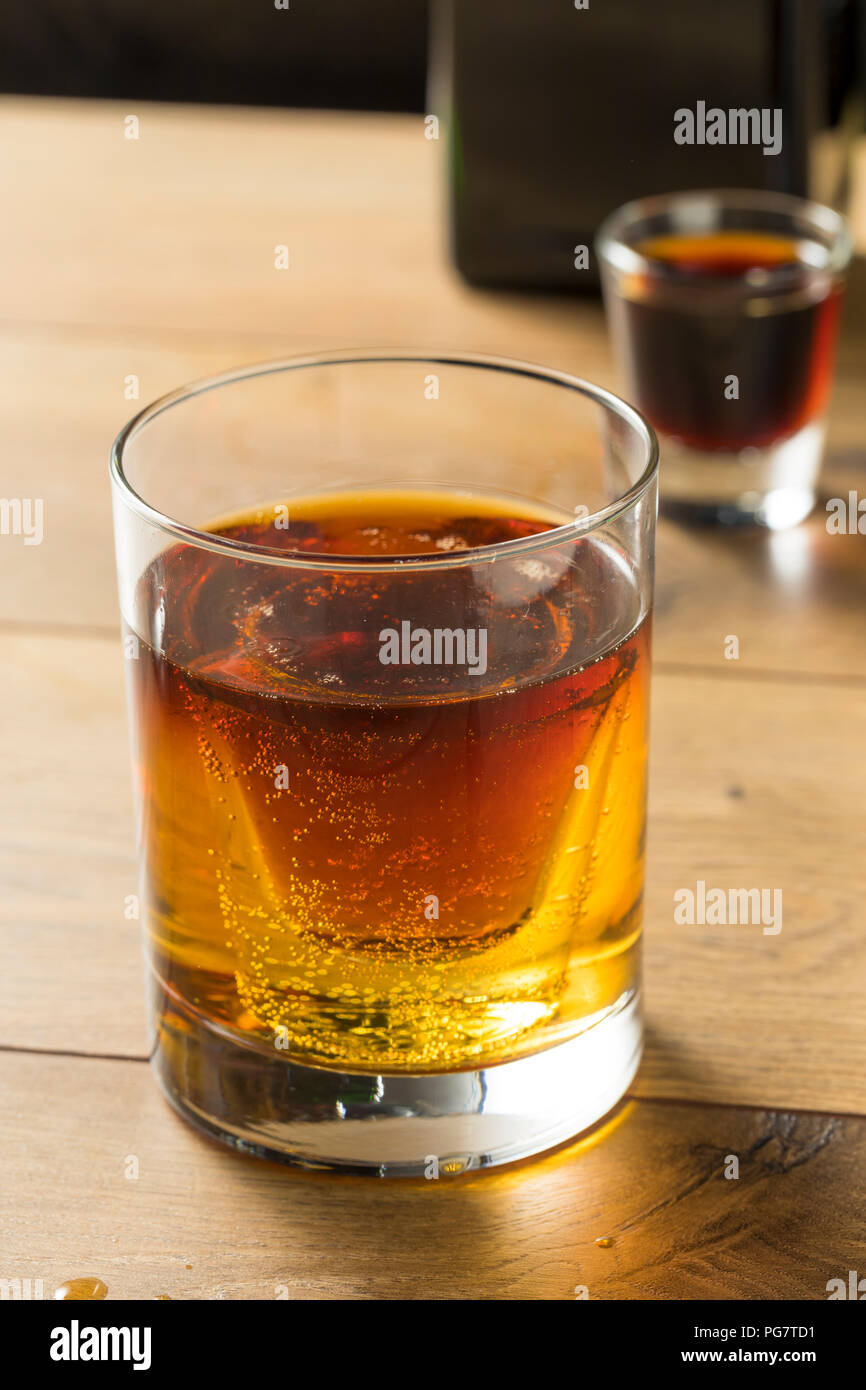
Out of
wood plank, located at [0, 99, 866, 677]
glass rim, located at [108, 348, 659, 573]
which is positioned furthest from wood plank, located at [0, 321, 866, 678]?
glass rim, located at [108, 348, 659, 573]

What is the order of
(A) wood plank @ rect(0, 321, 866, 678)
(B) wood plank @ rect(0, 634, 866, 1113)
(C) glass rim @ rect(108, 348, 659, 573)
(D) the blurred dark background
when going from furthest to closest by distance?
1. (D) the blurred dark background
2. (A) wood plank @ rect(0, 321, 866, 678)
3. (B) wood plank @ rect(0, 634, 866, 1113)
4. (C) glass rim @ rect(108, 348, 659, 573)

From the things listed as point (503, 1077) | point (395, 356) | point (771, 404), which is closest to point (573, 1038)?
point (503, 1077)

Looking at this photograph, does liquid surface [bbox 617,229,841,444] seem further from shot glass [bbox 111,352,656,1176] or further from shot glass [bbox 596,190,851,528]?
shot glass [bbox 111,352,656,1176]

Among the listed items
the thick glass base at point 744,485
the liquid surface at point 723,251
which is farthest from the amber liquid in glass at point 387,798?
the liquid surface at point 723,251

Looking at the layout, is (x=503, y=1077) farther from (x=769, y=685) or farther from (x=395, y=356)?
(x=769, y=685)

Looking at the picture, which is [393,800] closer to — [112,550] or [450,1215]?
[450,1215]

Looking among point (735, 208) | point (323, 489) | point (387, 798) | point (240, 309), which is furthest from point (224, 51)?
point (387, 798)
